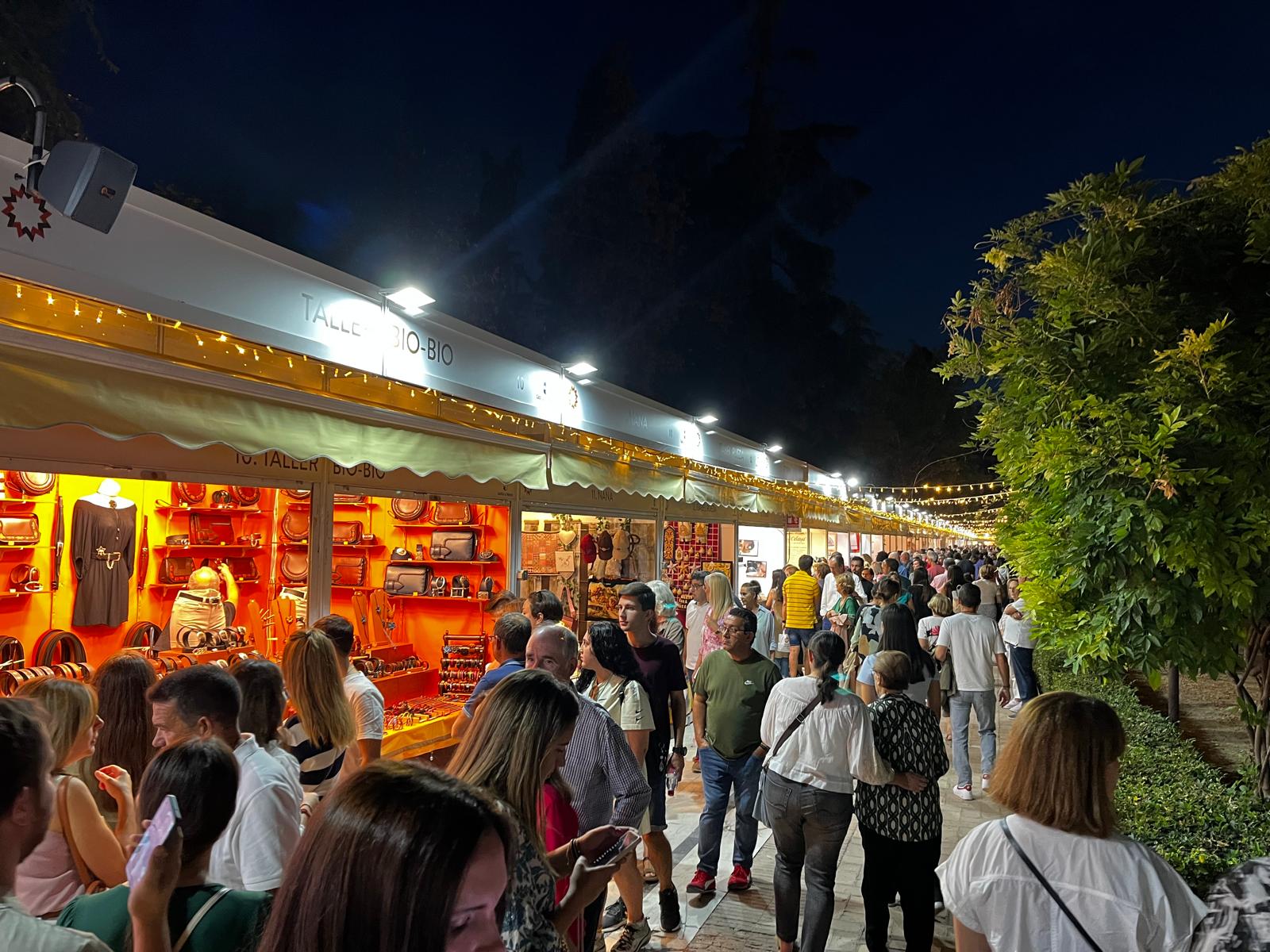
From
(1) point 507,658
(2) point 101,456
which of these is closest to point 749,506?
(1) point 507,658

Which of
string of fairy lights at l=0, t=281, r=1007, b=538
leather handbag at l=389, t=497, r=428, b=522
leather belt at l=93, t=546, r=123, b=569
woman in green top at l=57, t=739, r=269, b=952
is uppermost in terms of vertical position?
string of fairy lights at l=0, t=281, r=1007, b=538

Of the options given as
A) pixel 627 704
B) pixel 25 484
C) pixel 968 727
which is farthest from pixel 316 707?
pixel 968 727

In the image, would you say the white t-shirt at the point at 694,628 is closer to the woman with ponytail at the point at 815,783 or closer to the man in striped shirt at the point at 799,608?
the man in striped shirt at the point at 799,608

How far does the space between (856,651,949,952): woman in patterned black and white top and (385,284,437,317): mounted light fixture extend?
4.43m

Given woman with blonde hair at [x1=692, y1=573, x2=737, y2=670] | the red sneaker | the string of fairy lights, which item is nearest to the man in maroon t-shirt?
the red sneaker

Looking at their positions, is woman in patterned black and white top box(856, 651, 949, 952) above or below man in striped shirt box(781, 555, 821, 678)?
below

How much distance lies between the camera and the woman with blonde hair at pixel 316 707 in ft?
12.9

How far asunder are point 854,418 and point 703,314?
11.3m

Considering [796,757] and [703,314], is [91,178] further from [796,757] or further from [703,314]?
[703,314]

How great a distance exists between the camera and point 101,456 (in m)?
5.00

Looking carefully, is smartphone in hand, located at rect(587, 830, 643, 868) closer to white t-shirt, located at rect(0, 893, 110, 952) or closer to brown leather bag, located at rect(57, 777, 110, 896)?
white t-shirt, located at rect(0, 893, 110, 952)

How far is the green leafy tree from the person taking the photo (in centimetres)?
306

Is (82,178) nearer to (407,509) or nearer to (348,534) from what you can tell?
(348,534)

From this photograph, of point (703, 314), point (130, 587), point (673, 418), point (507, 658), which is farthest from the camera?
point (703, 314)
